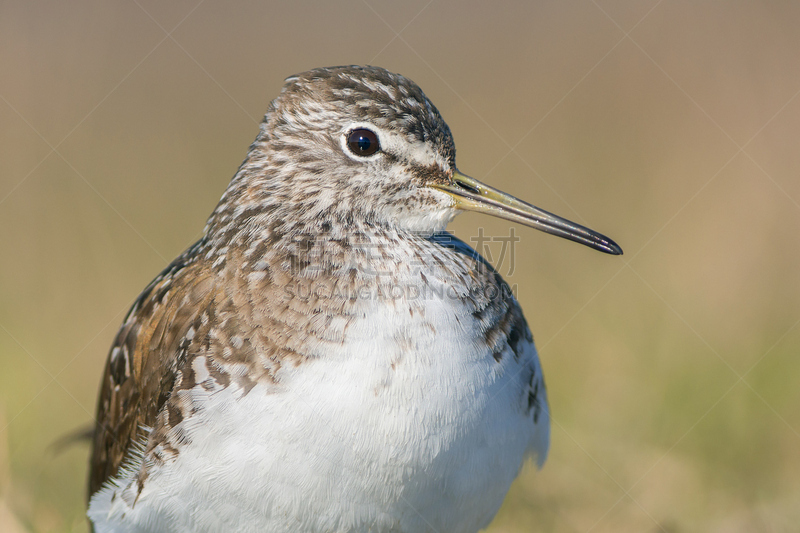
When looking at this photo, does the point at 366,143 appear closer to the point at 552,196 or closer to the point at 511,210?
the point at 511,210

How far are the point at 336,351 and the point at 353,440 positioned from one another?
1.56 ft

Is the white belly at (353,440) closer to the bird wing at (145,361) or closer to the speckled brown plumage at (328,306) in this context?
the speckled brown plumage at (328,306)

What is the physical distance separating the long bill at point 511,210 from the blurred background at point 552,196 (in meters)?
2.34

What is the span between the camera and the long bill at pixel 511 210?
4.87 meters

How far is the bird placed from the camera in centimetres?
410

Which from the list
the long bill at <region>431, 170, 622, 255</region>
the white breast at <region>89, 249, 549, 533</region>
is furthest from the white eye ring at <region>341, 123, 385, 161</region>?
the white breast at <region>89, 249, 549, 533</region>

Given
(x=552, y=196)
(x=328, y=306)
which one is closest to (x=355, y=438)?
(x=328, y=306)

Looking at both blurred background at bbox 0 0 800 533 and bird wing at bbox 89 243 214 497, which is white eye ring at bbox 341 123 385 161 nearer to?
bird wing at bbox 89 243 214 497

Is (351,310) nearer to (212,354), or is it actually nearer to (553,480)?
(212,354)

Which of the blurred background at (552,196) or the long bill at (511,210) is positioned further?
the blurred background at (552,196)

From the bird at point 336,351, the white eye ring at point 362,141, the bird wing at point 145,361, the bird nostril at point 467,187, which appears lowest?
the bird wing at point 145,361

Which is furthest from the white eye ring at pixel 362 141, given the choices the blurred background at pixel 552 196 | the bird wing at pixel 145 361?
the blurred background at pixel 552 196

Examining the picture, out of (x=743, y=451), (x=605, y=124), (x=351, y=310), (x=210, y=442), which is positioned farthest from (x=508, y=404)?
(x=605, y=124)

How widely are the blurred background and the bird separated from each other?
5.79 feet
